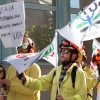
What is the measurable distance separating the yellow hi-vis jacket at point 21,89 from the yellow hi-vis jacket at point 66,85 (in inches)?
15.1

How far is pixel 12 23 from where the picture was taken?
626cm

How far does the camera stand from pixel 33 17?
921 cm

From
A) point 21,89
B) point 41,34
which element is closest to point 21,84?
point 21,89

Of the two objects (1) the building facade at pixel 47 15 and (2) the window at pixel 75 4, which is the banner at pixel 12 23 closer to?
(1) the building facade at pixel 47 15

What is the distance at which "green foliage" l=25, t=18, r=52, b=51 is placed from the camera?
9.13 m

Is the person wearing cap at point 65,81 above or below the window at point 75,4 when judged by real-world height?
below

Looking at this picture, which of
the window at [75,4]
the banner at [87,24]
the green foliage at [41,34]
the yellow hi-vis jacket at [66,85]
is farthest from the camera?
the window at [75,4]

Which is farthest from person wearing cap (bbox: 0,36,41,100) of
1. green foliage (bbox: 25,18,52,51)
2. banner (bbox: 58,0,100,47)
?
green foliage (bbox: 25,18,52,51)

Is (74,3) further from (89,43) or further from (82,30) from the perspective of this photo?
(82,30)

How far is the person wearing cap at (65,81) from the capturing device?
564 centimetres

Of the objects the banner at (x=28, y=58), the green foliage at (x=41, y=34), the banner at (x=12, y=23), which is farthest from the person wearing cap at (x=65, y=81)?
the green foliage at (x=41, y=34)

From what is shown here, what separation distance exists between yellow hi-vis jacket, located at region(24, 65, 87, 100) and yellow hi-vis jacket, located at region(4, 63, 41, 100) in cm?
38

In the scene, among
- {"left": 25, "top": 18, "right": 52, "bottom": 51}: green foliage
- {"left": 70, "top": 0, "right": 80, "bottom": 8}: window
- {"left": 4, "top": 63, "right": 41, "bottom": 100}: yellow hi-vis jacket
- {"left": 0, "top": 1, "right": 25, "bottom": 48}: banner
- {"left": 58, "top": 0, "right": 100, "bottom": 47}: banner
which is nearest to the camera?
{"left": 58, "top": 0, "right": 100, "bottom": 47}: banner

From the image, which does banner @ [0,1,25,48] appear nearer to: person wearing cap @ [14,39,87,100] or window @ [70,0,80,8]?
person wearing cap @ [14,39,87,100]
